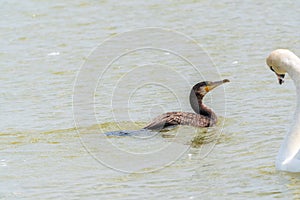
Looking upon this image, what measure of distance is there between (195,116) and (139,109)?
828 mm

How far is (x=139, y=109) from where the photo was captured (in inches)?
452

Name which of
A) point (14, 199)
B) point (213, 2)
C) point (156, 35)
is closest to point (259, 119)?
point (14, 199)

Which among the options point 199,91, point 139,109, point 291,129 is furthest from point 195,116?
point 291,129

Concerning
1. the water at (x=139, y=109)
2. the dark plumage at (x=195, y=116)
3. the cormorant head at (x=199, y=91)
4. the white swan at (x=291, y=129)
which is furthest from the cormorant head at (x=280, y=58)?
the cormorant head at (x=199, y=91)

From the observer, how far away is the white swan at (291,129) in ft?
27.2

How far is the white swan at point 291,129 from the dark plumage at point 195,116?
7.81 ft

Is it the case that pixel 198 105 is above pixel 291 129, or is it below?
below

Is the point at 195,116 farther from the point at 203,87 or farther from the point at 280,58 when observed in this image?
the point at 280,58

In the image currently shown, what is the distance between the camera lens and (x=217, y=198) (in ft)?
25.6

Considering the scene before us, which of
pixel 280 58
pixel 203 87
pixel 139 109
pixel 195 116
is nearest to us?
pixel 280 58

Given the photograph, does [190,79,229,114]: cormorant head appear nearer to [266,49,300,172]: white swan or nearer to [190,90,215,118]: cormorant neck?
[190,90,215,118]: cormorant neck

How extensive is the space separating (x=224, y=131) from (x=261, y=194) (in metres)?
2.72

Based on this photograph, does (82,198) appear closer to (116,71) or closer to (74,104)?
(74,104)

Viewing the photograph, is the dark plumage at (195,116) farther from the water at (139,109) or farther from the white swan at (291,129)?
the white swan at (291,129)
